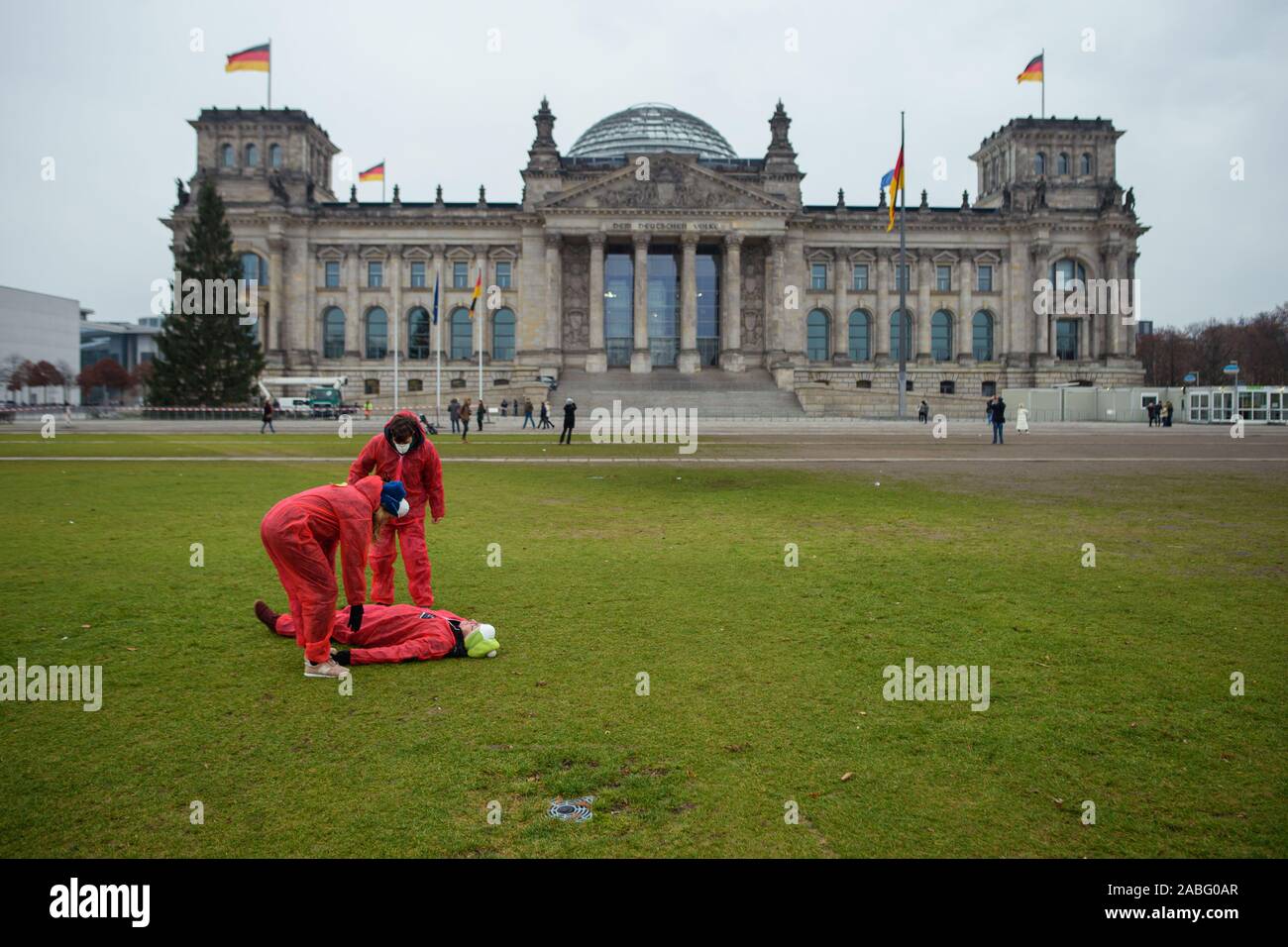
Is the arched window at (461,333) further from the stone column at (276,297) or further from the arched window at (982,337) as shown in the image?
the arched window at (982,337)

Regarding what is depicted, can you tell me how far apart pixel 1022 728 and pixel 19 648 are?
24.2 feet

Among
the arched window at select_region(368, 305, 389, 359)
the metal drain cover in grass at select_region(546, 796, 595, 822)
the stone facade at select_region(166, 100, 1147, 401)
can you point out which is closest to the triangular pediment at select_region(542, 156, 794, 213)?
the stone facade at select_region(166, 100, 1147, 401)

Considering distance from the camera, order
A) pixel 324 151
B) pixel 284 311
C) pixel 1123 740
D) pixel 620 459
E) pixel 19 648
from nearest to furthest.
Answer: pixel 1123 740
pixel 19 648
pixel 620 459
pixel 284 311
pixel 324 151

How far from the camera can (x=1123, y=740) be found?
5215mm

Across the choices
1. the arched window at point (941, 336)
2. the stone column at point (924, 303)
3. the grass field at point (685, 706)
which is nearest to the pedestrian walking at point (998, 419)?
the grass field at point (685, 706)

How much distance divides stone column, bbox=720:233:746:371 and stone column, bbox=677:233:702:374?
8.94 ft

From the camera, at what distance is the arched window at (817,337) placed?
83.6 m

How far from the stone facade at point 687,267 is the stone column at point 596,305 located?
0.57ft

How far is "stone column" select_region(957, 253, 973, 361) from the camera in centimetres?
8294

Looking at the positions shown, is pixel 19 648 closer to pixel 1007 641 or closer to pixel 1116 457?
pixel 1007 641
